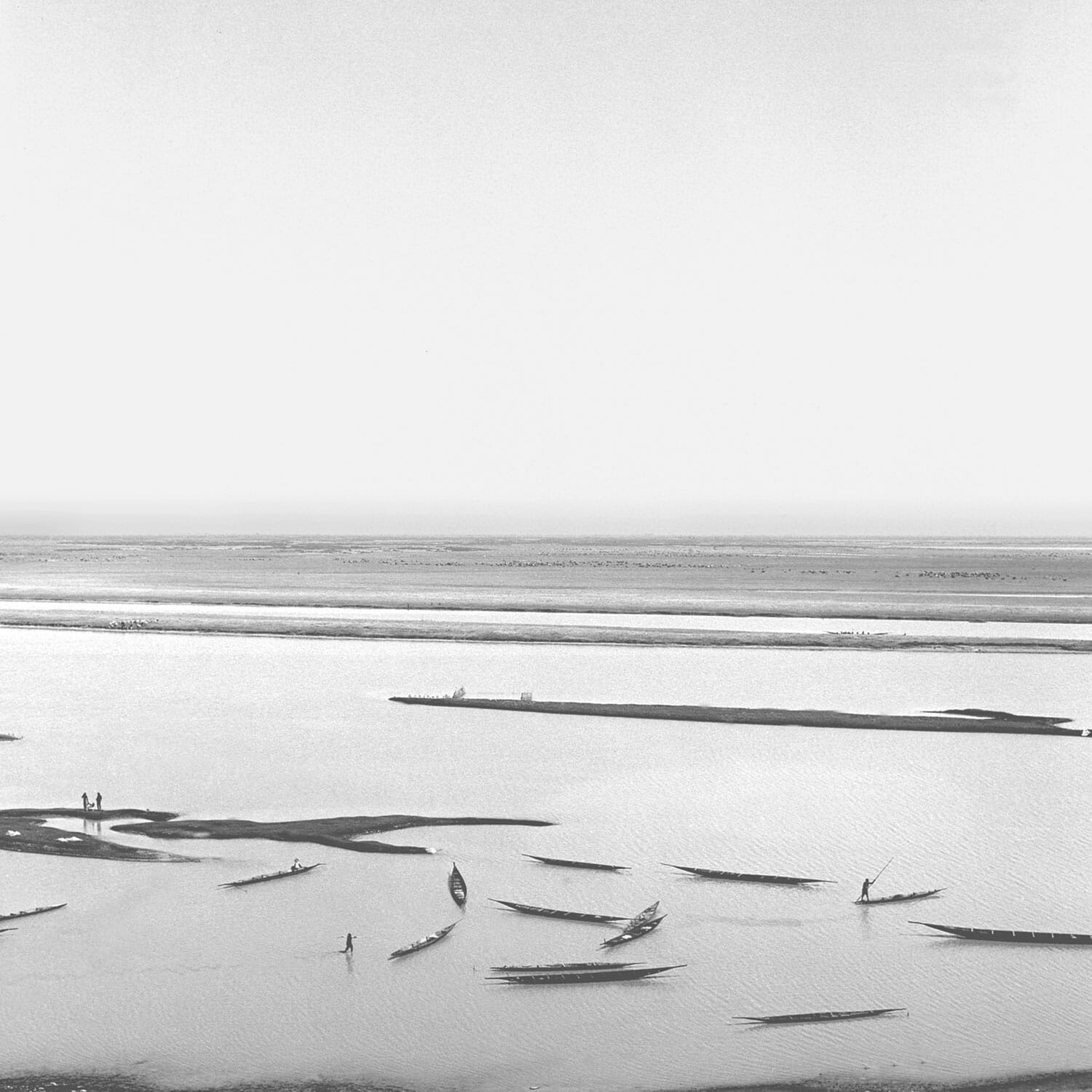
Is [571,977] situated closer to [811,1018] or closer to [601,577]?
[811,1018]

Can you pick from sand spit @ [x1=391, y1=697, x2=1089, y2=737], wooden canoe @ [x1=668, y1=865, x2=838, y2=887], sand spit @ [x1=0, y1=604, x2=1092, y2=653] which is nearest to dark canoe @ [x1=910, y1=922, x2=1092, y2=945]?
wooden canoe @ [x1=668, y1=865, x2=838, y2=887]

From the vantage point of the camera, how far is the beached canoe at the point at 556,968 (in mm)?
11219

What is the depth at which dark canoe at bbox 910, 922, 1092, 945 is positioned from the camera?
12.0 meters

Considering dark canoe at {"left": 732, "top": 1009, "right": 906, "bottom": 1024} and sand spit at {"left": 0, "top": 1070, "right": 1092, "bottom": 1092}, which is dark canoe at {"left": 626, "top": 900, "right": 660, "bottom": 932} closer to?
dark canoe at {"left": 732, "top": 1009, "right": 906, "bottom": 1024}

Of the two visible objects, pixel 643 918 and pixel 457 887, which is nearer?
pixel 643 918

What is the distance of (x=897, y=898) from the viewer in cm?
1336

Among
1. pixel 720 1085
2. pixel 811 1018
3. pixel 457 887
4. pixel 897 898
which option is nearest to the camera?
pixel 720 1085

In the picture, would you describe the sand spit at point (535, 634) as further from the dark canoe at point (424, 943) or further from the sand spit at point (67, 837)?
the dark canoe at point (424, 943)

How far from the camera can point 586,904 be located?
13258 millimetres

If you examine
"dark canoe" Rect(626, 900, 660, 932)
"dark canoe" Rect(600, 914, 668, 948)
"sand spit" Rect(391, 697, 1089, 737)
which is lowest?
"dark canoe" Rect(600, 914, 668, 948)

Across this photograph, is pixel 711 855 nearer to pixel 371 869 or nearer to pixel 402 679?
pixel 371 869

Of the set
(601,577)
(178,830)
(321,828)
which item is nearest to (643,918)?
(321,828)

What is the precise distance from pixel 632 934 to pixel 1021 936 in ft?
14.7

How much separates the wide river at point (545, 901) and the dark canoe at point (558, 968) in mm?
229
